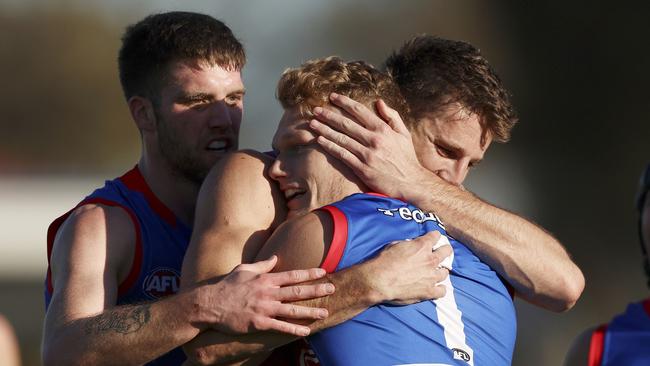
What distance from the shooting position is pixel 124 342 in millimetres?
4273

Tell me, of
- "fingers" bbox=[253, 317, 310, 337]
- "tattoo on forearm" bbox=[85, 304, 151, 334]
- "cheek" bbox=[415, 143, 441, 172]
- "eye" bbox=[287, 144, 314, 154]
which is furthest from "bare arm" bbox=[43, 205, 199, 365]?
"cheek" bbox=[415, 143, 441, 172]

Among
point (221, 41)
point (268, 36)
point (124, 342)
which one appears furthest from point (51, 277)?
point (268, 36)

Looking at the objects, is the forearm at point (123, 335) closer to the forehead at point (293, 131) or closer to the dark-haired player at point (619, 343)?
the forehead at point (293, 131)

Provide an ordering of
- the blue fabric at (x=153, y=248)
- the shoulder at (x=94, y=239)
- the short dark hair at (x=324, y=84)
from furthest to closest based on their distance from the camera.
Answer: the blue fabric at (x=153, y=248) < the shoulder at (x=94, y=239) < the short dark hair at (x=324, y=84)

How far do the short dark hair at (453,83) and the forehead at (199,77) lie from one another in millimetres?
800

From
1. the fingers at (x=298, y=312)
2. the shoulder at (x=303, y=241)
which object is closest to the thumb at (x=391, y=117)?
the shoulder at (x=303, y=241)

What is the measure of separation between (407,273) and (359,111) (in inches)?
30.0

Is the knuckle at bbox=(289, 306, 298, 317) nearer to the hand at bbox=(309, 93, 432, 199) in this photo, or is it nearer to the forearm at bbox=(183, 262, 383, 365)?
the forearm at bbox=(183, 262, 383, 365)

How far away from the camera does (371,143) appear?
4477 millimetres

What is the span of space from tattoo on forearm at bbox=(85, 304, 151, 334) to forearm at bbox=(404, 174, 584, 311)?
44.1 inches

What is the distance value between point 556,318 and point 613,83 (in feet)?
23.4

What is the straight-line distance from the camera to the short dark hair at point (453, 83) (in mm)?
5309

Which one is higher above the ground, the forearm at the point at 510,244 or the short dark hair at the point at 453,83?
the short dark hair at the point at 453,83

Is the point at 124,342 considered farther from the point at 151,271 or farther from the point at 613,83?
the point at 613,83
